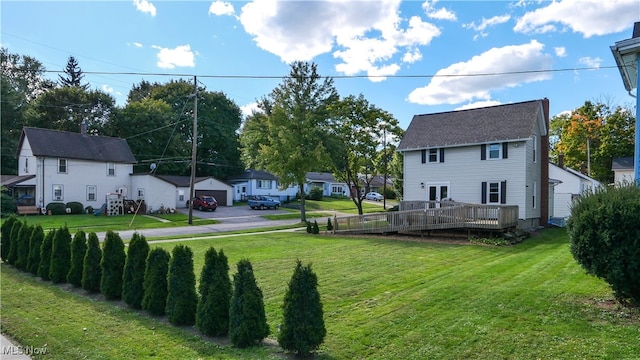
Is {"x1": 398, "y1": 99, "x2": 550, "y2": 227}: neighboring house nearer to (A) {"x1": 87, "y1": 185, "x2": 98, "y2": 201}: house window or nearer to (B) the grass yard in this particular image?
(B) the grass yard

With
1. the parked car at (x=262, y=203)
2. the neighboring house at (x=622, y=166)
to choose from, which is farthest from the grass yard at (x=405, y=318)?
the neighboring house at (x=622, y=166)

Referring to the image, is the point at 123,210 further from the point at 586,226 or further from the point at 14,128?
the point at 586,226

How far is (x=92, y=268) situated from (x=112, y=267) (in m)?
0.91

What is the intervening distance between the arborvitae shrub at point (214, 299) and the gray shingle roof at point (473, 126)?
60.8 feet

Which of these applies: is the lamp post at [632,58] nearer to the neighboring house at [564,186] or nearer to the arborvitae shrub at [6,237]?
the arborvitae shrub at [6,237]

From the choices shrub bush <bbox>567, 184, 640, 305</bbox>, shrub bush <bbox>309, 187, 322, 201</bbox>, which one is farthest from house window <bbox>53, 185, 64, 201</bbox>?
shrub bush <bbox>567, 184, 640, 305</bbox>

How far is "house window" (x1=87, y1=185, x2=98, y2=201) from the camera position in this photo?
3447 cm

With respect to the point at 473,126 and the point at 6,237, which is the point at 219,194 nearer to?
the point at 473,126

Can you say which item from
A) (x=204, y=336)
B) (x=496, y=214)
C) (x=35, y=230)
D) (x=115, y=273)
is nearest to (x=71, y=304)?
(x=115, y=273)

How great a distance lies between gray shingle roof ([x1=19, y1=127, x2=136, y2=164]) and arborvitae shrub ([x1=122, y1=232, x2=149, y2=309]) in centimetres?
3167

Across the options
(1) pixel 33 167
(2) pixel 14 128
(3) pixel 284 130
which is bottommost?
(1) pixel 33 167

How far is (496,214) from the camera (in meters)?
16.1

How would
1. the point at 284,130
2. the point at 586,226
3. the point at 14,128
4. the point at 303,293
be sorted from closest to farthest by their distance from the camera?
the point at 303,293 < the point at 586,226 < the point at 284,130 < the point at 14,128

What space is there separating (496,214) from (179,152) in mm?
44475
